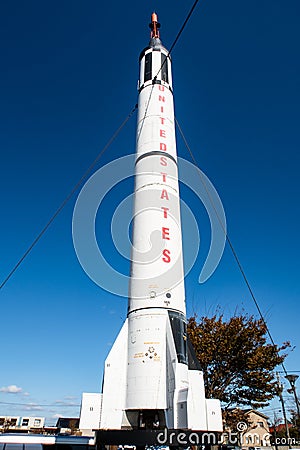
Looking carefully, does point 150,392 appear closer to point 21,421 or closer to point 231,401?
point 231,401

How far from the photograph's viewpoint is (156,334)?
891cm

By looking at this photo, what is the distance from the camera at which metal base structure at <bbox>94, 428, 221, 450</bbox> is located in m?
7.20

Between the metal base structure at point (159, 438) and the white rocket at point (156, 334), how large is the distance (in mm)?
451

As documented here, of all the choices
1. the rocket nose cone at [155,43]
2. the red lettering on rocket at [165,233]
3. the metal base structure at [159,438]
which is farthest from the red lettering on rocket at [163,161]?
the metal base structure at [159,438]

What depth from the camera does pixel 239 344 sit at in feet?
55.0

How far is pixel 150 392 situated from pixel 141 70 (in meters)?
11.7

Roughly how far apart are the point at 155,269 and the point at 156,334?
1698mm

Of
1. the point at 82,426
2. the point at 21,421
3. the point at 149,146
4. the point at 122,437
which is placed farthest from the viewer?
the point at 21,421

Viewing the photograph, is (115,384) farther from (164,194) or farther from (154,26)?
(154,26)

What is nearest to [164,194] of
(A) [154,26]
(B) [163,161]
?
(B) [163,161]

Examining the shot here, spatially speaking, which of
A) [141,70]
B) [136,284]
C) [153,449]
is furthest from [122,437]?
[141,70]

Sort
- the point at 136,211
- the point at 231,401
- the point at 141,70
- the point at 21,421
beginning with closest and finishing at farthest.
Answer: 1. the point at 136,211
2. the point at 141,70
3. the point at 231,401
4. the point at 21,421

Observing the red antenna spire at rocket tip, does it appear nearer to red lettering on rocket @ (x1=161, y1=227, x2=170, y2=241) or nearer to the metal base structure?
red lettering on rocket @ (x1=161, y1=227, x2=170, y2=241)

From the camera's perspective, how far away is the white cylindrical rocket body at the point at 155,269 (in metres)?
8.48
